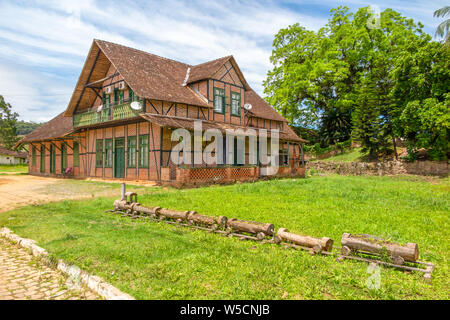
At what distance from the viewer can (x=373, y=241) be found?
203 inches

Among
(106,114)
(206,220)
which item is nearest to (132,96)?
(106,114)

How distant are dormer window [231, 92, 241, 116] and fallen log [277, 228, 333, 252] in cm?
1754

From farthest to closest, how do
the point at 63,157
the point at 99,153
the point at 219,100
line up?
the point at 63,157
the point at 99,153
the point at 219,100

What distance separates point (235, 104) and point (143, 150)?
7.82 m

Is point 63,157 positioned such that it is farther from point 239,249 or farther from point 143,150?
point 239,249

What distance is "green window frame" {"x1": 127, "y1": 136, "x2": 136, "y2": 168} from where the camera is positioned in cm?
1996

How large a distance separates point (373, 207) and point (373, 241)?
506 cm

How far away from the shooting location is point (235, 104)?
23141 mm

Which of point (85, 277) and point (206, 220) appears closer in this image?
point (85, 277)

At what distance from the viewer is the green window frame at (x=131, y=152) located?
65.5 feet

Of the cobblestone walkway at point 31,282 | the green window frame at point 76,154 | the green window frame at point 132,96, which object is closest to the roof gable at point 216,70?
the green window frame at point 132,96

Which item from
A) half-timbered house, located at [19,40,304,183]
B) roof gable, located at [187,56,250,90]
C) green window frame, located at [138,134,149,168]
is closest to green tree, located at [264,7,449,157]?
half-timbered house, located at [19,40,304,183]
